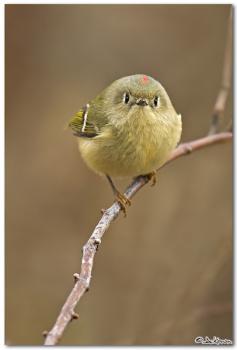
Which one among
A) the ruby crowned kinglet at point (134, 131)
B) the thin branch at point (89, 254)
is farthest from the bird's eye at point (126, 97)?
the thin branch at point (89, 254)

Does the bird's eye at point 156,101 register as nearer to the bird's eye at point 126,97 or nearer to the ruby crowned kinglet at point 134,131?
the ruby crowned kinglet at point 134,131

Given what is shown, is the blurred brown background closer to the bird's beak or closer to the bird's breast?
the bird's breast

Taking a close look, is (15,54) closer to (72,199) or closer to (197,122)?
(72,199)

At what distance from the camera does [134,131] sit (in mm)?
2531

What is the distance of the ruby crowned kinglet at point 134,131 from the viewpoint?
249cm

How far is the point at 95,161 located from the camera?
267 cm

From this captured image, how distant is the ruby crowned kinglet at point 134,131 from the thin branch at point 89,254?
10 centimetres

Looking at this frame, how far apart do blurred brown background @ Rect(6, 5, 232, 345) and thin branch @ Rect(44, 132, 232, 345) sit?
33.3 inches

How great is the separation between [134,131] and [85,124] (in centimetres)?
51

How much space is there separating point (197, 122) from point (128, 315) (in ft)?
5.36

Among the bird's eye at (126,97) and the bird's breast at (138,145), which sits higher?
the bird's eye at (126,97)

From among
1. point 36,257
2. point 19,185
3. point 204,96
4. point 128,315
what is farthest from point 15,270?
point 204,96

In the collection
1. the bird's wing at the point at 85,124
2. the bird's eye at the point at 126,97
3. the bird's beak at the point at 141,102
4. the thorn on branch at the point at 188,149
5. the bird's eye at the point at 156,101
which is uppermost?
the bird's wing at the point at 85,124

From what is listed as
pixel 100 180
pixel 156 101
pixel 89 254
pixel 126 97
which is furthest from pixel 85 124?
pixel 89 254
